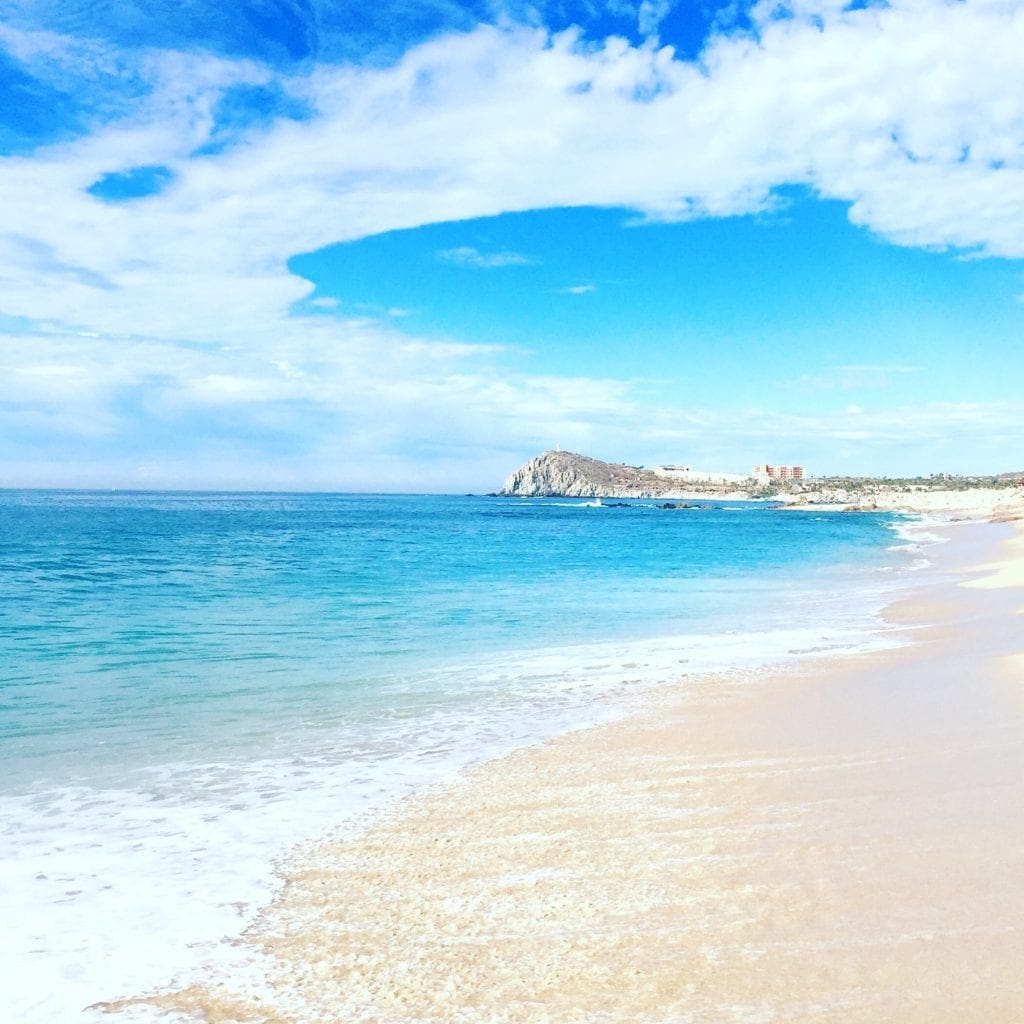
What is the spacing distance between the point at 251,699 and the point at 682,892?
356 inches

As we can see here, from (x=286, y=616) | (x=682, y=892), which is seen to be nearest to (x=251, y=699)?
(x=682, y=892)

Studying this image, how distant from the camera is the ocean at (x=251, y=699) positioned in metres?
6.18

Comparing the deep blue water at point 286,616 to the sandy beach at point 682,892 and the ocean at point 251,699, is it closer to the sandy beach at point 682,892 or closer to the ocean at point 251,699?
the ocean at point 251,699

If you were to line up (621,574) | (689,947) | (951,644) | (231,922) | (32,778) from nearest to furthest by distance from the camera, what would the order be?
(689,947) < (231,922) < (32,778) < (951,644) < (621,574)

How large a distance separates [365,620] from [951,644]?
1343cm

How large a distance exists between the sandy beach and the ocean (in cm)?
72

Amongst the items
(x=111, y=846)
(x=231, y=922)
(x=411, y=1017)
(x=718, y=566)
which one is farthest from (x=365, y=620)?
(x=718, y=566)

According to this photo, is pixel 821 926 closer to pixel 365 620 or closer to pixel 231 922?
pixel 231 922

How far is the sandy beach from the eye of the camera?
4723mm

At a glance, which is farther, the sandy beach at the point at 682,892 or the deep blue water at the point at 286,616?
the deep blue water at the point at 286,616

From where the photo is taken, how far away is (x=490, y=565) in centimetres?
4150

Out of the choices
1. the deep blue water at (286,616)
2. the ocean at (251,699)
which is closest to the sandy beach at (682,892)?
the ocean at (251,699)

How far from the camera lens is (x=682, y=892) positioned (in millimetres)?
5953

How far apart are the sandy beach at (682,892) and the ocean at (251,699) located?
72 cm
